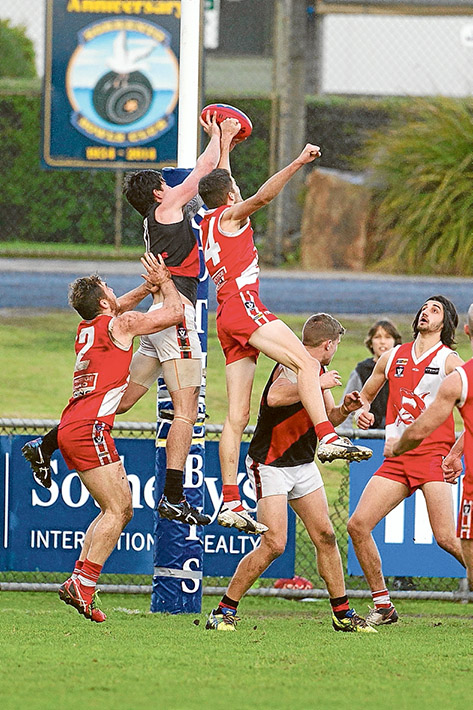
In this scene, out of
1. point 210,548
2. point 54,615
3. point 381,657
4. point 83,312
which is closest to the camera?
point 381,657

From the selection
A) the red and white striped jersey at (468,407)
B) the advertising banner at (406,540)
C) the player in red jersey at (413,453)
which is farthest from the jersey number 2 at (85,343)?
the advertising banner at (406,540)

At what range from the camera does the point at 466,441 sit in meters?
6.37

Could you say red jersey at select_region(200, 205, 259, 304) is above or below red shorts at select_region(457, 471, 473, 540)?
above

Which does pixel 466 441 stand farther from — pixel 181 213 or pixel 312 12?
pixel 312 12

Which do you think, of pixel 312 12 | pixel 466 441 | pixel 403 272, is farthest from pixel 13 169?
pixel 466 441

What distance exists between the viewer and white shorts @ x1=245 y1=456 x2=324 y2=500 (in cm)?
710

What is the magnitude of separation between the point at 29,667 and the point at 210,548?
3179mm

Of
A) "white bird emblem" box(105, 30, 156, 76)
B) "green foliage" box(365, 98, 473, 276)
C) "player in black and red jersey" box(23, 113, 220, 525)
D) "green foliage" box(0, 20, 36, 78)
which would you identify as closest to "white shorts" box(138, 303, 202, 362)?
"player in black and red jersey" box(23, 113, 220, 525)

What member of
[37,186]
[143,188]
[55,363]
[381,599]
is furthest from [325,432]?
[37,186]

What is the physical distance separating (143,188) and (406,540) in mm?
3182

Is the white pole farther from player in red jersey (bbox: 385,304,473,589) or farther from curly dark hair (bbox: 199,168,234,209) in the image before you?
player in red jersey (bbox: 385,304,473,589)

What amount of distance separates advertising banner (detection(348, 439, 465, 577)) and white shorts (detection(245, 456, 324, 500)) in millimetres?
1634

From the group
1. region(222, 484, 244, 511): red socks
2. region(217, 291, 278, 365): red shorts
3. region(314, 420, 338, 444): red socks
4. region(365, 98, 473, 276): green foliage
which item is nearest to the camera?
region(314, 420, 338, 444): red socks

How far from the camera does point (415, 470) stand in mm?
7566
